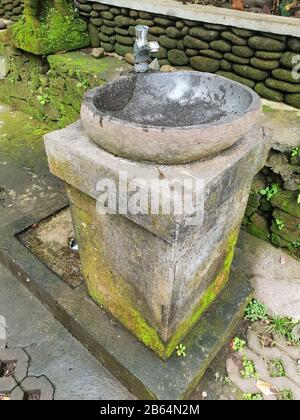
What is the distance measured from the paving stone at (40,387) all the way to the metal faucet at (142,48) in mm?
1868

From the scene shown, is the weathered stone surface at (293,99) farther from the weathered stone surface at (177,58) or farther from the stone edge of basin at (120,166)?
the stone edge of basin at (120,166)

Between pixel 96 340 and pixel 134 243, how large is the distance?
0.76 meters

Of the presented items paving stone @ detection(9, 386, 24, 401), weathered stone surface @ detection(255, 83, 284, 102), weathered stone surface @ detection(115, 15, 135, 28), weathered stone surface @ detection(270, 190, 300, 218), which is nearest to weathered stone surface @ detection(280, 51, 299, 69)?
weathered stone surface @ detection(255, 83, 284, 102)

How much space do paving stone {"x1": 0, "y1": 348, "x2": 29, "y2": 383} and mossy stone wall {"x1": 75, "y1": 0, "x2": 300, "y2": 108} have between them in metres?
2.78

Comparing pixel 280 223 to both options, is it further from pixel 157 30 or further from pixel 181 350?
pixel 157 30

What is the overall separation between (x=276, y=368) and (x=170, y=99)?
1738mm

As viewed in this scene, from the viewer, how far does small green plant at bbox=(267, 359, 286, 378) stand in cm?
203

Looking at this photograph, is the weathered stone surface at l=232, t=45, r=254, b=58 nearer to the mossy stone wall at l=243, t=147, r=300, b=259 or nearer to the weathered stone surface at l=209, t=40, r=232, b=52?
the weathered stone surface at l=209, t=40, r=232, b=52

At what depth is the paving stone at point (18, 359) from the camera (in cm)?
197

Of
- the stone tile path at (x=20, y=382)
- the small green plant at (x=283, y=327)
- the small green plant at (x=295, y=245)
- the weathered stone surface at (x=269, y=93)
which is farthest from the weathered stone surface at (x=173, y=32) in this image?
the stone tile path at (x=20, y=382)

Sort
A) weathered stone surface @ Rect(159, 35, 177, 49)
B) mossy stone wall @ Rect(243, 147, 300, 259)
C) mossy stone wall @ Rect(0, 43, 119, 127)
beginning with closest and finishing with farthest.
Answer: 1. mossy stone wall @ Rect(243, 147, 300, 259)
2. weathered stone surface @ Rect(159, 35, 177, 49)
3. mossy stone wall @ Rect(0, 43, 119, 127)

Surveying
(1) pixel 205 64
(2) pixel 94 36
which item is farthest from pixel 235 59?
(2) pixel 94 36

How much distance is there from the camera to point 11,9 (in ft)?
17.3

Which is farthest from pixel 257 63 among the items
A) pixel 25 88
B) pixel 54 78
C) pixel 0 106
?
pixel 0 106
